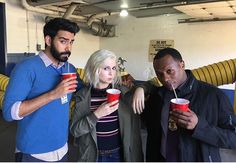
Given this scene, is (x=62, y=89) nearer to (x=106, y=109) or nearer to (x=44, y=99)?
(x=44, y=99)

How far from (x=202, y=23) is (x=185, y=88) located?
5427 mm

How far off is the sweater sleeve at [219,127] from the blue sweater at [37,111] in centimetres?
89

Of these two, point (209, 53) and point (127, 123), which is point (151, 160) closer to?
point (127, 123)

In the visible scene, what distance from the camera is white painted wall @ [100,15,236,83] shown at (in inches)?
232

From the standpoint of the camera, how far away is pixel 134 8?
216 inches

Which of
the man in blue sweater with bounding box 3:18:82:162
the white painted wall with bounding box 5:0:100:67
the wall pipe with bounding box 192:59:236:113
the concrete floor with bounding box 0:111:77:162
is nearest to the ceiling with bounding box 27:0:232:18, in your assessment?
the white painted wall with bounding box 5:0:100:67

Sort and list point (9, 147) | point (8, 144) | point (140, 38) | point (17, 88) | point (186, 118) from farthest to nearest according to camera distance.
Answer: point (140, 38) < point (8, 144) < point (9, 147) < point (17, 88) < point (186, 118)

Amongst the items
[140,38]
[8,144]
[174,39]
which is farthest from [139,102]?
[140,38]

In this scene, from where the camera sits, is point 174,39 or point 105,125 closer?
point 105,125

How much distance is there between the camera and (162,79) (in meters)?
1.35

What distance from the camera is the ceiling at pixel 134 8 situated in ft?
14.4

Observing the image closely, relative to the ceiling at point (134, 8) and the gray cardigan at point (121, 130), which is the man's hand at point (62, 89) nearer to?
the gray cardigan at point (121, 130)

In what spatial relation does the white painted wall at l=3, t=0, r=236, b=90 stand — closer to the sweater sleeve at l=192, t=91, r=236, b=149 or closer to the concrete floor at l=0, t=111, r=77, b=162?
the concrete floor at l=0, t=111, r=77, b=162

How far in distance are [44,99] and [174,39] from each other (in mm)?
5785
